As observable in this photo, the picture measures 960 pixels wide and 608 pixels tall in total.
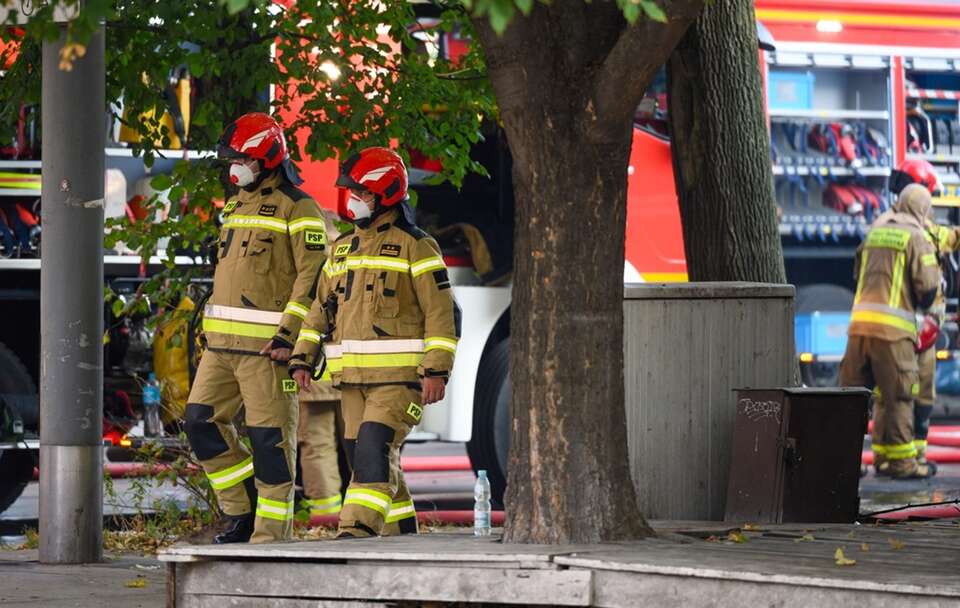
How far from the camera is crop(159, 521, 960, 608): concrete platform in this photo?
5723mm

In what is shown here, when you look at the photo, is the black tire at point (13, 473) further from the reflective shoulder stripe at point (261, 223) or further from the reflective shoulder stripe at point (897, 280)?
the reflective shoulder stripe at point (897, 280)

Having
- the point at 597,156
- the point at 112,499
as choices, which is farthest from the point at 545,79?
the point at 112,499

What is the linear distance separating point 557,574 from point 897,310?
26.7 feet

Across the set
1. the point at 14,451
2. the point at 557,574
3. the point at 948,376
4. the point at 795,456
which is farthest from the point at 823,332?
the point at 557,574

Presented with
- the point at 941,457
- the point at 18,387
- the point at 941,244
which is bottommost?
the point at 941,457

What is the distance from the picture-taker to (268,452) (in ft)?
26.4

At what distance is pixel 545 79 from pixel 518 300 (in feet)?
2.60

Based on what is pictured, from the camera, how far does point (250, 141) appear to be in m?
8.10

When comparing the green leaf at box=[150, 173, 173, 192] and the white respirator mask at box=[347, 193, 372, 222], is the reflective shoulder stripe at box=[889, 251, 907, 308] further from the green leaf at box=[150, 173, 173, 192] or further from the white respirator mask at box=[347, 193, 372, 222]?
the white respirator mask at box=[347, 193, 372, 222]

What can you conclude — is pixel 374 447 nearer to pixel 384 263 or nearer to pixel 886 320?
pixel 384 263

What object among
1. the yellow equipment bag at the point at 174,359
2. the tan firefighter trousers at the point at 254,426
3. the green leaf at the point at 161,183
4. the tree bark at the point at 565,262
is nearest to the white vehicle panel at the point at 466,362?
the yellow equipment bag at the point at 174,359

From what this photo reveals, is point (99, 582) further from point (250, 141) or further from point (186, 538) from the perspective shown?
point (250, 141)

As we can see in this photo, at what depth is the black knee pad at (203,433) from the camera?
318 inches

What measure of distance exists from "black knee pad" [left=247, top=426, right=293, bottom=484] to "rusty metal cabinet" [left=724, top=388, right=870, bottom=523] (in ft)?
6.25
